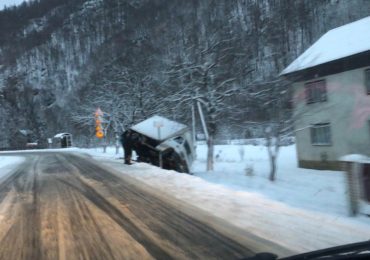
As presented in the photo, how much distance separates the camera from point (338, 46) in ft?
78.1

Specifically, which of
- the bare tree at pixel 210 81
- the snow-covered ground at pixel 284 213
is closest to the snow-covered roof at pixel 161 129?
the bare tree at pixel 210 81

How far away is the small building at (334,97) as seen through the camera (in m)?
21.3

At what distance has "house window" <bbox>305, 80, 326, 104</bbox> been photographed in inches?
928

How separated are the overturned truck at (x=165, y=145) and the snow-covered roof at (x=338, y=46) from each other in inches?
245

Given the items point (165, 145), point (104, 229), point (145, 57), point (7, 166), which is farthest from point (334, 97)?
point (145, 57)

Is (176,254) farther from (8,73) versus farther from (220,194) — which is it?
(8,73)

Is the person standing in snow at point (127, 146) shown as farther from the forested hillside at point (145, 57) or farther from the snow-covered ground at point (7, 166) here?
the snow-covered ground at point (7, 166)

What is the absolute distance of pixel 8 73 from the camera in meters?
142

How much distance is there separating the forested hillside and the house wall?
9.67 ft

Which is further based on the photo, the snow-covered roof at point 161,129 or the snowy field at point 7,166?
the snowy field at point 7,166

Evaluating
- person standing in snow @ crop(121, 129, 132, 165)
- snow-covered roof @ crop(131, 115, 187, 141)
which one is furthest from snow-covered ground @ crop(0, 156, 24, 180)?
snow-covered roof @ crop(131, 115, 187, 141)

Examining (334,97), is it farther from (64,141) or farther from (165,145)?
(64,141)

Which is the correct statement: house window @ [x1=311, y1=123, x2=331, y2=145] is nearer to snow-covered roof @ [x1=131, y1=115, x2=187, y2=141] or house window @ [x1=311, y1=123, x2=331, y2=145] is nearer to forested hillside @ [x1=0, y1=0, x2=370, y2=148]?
forested hillside @ [x1=0, y1=0, x2=370, y2=148]

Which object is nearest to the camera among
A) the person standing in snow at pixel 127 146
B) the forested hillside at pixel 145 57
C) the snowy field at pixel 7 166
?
the forested hillside at pixel 145 57
